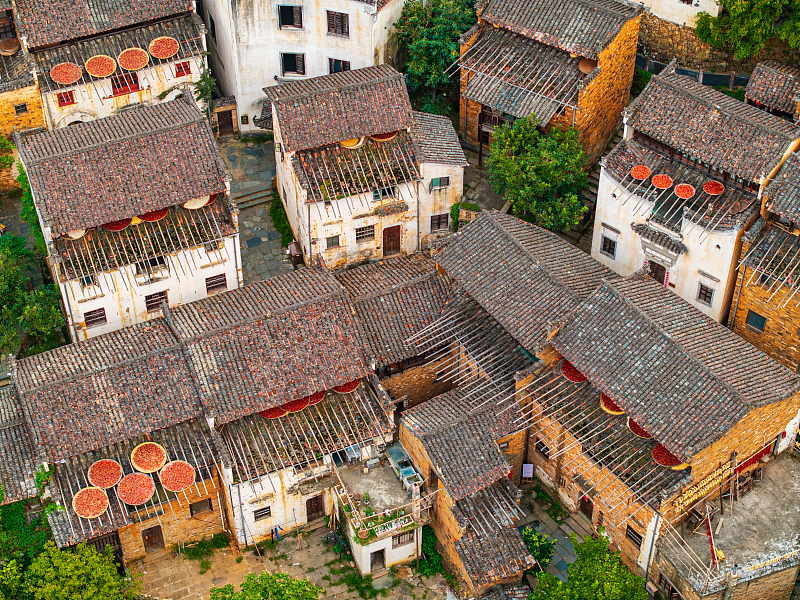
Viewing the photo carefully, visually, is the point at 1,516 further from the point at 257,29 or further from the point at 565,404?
the point at 257,29

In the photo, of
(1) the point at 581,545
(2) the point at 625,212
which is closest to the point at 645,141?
(2) the point at 625,212

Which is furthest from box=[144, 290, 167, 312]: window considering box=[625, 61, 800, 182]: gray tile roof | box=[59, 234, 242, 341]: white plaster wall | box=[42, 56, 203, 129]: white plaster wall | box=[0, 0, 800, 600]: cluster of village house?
box=[625, 61, 800, 182]: gray tile roof

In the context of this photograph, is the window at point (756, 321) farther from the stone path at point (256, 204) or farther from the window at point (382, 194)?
the stone path at point (256, 204)

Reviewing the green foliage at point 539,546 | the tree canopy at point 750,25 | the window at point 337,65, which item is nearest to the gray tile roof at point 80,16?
the window at point 337,65

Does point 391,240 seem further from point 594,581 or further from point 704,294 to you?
point 594,581

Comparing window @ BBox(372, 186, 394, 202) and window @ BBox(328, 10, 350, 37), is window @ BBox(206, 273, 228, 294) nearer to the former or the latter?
window @ BBox(372, 186, 394, 202)

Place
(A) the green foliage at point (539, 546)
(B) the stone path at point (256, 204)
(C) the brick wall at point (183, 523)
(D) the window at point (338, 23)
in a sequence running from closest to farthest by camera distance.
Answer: (A) the green foliage at point (539, 546), (C) the brick wall at point (183, 523), (B) the stone path at point (256, 204), (D) the window at point (338, 23)
